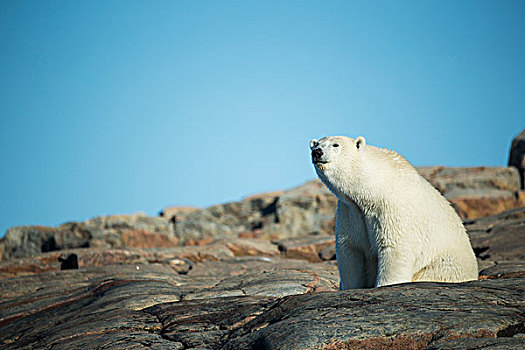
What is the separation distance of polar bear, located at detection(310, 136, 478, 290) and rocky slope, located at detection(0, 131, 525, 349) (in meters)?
0.84

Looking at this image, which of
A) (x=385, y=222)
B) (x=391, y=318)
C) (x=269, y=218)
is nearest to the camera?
(x=391, y=318)

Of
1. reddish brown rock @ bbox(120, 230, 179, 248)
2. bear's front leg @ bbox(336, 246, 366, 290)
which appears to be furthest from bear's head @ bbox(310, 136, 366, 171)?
reddish brown rock @ bbox(120, 230, 179, 248)

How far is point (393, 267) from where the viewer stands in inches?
241

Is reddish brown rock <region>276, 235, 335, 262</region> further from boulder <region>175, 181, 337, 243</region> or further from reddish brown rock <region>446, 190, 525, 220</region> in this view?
reddish brown rock <region>446, 190, 525, 220</region>

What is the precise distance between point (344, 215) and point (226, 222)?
18.4 m

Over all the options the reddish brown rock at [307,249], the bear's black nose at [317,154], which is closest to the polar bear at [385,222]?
the bear's black nose at [317,154]

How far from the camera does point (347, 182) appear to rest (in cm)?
622

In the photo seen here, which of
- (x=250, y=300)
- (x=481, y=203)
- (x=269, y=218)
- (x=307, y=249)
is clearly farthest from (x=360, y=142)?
(x=269, y=218)

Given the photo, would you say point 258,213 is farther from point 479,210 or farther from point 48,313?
point 48,313

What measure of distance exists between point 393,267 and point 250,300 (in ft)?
6.23

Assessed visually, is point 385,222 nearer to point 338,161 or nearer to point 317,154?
point 338,161

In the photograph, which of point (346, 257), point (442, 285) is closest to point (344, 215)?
point (346, 257)

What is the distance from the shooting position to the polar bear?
618 cm

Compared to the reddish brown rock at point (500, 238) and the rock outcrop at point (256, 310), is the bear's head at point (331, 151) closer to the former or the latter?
the rock outcrop at point (256, 310)
